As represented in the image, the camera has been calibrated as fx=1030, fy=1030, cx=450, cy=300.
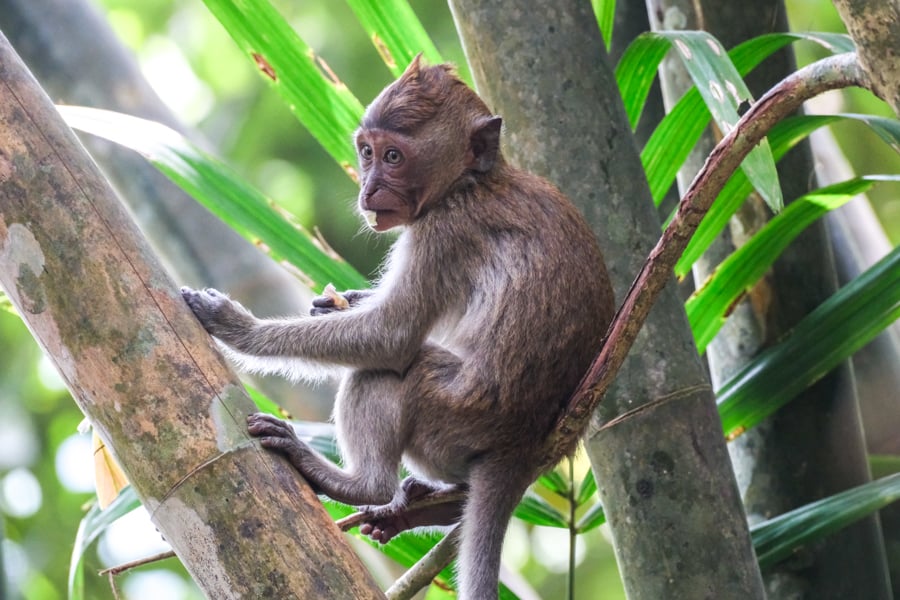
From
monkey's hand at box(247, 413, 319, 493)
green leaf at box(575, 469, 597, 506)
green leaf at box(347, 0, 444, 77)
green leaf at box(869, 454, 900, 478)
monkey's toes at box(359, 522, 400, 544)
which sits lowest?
green leaf at box(869, 454, 900, 478)

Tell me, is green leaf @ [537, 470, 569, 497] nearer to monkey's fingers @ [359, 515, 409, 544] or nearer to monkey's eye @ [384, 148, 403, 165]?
monkey's fingers @ [359, 515, 409, 544]

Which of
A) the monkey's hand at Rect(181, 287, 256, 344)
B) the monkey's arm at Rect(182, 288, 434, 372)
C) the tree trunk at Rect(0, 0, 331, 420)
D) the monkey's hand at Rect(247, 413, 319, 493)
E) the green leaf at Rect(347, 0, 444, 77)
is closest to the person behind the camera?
the monkey's hand at Rect(247, 413, 319, 493)

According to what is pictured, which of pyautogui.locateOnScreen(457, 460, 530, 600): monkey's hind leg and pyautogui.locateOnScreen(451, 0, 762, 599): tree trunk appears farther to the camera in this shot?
pyautogui.locateOnScreen(451, 0, 762, 599): tree trunk

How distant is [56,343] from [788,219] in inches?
96.0

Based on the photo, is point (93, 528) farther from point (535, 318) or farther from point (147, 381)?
point (535, 318)

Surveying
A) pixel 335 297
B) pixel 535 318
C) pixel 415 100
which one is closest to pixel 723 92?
pixel 535 318

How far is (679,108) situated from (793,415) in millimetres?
1322

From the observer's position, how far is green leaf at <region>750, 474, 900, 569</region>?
3229 mm

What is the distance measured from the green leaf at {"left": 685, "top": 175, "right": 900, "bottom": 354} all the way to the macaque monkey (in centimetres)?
63

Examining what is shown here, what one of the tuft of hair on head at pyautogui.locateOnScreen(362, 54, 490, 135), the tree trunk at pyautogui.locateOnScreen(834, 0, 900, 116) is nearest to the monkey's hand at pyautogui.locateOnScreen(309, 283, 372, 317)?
the tuft of hair on head at pyautogui.locateOnScreen(362, 54, 490, 135)

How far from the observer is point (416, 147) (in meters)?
3.53

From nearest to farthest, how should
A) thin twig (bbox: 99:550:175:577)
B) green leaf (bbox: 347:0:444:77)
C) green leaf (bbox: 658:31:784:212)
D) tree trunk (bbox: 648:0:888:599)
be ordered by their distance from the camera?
thin twig (bbox: 99:550:175:577)
green leaf (bbox: 658:31:784:212)
green leaf (bbox: 347:0:444:77)
tree trunk (bbox: 648:0:888:599)

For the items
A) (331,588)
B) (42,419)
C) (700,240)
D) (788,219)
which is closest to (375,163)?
(700,240)

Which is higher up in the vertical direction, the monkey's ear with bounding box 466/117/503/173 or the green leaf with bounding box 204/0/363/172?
the green leaf with bounding box 204/0/363/172
